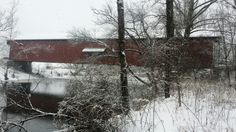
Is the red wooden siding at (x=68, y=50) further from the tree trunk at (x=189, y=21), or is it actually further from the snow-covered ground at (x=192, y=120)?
the snow-covered ground at (x=192, y=120)

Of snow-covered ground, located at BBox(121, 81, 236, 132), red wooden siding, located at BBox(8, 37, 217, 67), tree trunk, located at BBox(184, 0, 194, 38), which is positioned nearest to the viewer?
snow-covered ground, located at BBox(121, 81, 236, 132)

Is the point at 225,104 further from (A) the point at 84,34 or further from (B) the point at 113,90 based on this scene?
(A) the point at 84,34

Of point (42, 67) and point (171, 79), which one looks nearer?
point (171, 79)

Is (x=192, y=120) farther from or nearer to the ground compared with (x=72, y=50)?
nearer to the ground

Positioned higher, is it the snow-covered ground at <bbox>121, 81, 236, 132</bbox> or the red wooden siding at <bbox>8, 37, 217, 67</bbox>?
the red wooden siding at <bbox>8, 37, 217, 67</bbox>

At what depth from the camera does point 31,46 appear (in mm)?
28141

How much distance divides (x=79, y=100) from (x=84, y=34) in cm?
1190

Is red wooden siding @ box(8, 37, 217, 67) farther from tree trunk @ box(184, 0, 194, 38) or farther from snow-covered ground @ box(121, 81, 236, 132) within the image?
snow-covered ground @ box(121, 81, 236, 132)

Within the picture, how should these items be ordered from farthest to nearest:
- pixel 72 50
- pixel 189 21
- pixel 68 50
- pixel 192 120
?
pixel 68 50, pixel 72 50, pixel 189 21, pixel 192 120

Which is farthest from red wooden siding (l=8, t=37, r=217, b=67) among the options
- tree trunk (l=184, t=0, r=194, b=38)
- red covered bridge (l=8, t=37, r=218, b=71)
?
tree trunk (l=184, t=0, r=194, b=38)

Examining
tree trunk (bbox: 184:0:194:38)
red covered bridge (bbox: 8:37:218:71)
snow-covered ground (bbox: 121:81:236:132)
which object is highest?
tree trunk (bbox: 184:0:194:38)

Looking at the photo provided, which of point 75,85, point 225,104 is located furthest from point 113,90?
point 225,104

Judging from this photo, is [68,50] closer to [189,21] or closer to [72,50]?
[72,50]

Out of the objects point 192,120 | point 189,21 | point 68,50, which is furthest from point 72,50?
point 192,120
